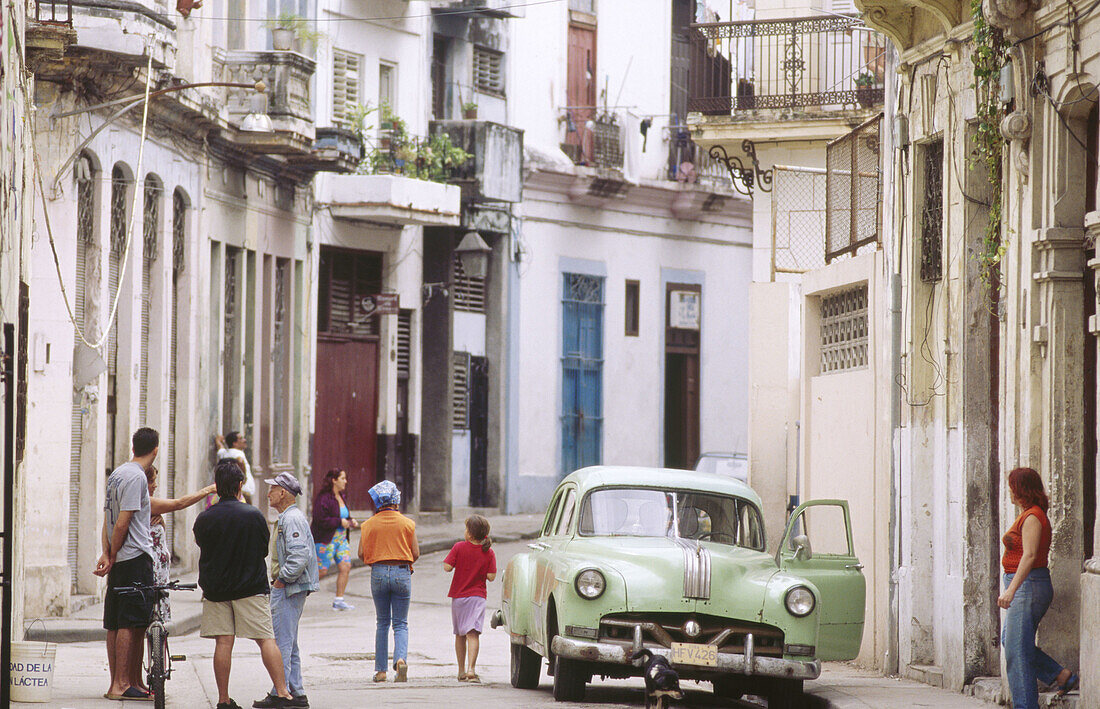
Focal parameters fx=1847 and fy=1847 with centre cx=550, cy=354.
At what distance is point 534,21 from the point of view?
3434 centimetres

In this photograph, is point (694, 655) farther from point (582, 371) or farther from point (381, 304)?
point (582, 371)

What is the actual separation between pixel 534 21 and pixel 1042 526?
2501 centimetres

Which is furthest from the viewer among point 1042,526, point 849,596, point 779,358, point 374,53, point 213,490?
point 374,53

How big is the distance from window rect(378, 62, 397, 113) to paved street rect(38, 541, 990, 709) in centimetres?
1315

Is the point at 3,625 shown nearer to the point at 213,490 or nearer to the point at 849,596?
the point at 213,490

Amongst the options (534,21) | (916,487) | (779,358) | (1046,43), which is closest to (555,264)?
(534,21)

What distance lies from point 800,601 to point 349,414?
62.9 ft

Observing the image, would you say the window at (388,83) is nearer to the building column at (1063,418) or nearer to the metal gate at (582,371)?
the metal gate at (582,371)

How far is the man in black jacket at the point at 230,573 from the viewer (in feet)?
37.4

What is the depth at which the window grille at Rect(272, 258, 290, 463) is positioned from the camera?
1095 inches

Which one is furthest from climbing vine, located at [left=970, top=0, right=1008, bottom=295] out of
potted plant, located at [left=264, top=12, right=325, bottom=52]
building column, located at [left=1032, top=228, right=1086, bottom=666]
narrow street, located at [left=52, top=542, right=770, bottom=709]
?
potted plant, located at [left=264, top=12, right=325, bottom=52]

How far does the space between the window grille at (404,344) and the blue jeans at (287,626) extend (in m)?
19.5

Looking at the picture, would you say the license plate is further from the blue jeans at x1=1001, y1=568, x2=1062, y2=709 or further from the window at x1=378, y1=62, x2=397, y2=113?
the window at x1=378, y1=62, x2=397, y2=113

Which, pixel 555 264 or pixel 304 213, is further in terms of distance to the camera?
pixel 555 264
